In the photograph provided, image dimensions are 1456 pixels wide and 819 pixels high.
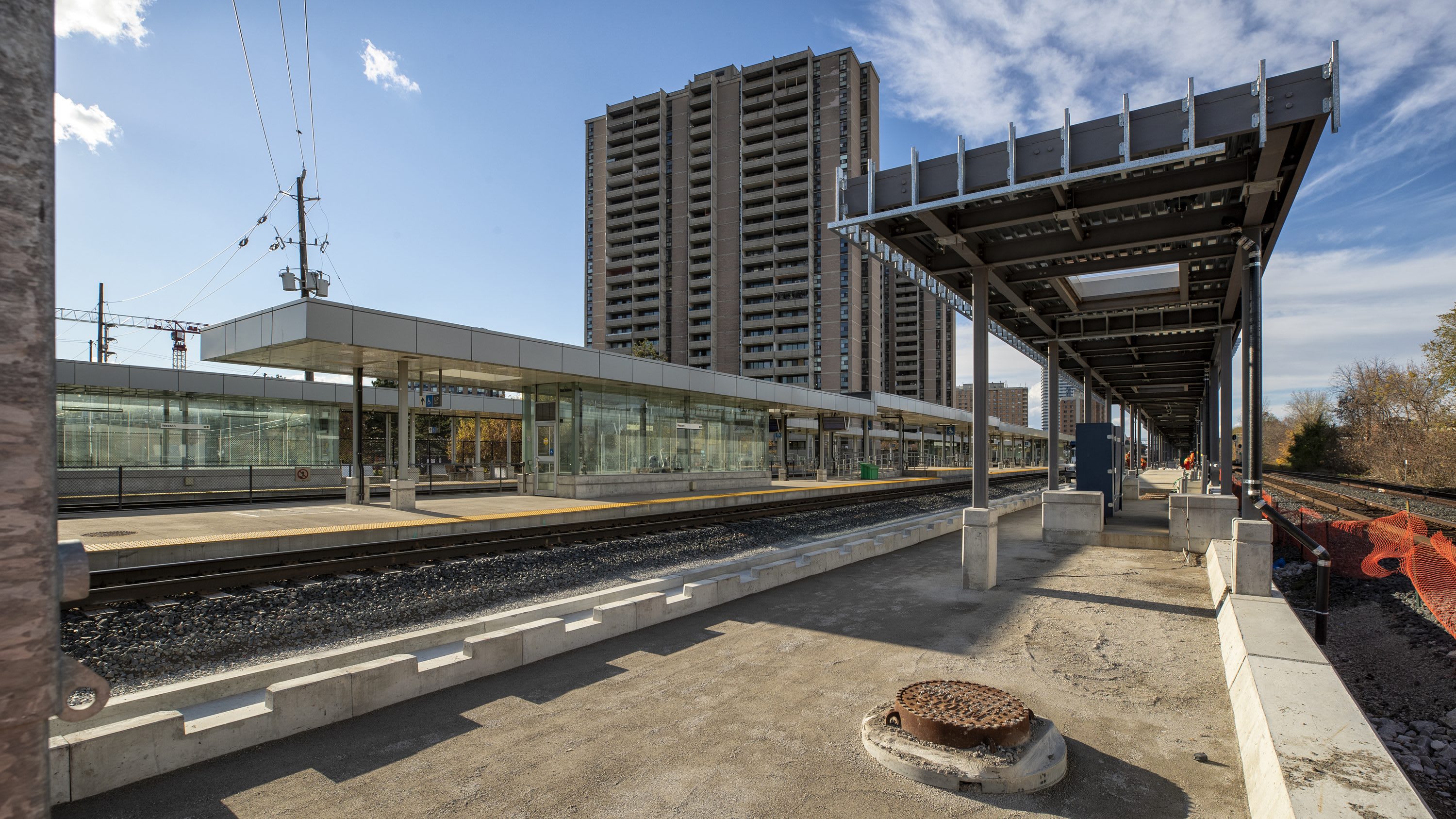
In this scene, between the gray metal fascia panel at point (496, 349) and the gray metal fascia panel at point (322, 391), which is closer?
the gray metal fascia panel at point (496, 349)

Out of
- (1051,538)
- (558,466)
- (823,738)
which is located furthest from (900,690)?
(558,466)

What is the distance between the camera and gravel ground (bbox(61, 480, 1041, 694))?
692cm

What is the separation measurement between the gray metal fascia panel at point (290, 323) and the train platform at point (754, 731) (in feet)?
38.8

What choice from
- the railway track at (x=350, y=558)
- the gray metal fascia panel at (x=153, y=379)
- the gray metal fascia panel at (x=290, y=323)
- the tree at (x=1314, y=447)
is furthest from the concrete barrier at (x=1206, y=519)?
the tree at (x=1314, y=447)

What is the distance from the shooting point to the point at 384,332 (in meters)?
16.4

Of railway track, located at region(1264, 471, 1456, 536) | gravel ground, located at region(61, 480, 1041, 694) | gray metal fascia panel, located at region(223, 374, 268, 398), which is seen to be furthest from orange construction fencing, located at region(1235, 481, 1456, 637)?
gray metal fascia panel, located at region(223, 374, 268, 398)

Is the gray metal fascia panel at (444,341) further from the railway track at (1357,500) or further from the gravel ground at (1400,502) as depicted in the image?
the gravel ground at (1400,502)

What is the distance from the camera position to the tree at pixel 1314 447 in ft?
209

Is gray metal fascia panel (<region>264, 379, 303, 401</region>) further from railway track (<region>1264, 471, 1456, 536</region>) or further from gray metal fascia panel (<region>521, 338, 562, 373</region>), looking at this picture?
railway track (<region>1264, 471, 1456, 536</region>)

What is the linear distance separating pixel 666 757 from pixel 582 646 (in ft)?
8.97

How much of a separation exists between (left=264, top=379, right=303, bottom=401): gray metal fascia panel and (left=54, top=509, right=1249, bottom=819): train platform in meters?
26.4

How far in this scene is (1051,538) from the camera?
1453 centimetres

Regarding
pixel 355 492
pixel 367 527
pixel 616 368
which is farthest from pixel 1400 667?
pixel 355 492

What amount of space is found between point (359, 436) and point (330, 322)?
5.80 metres
